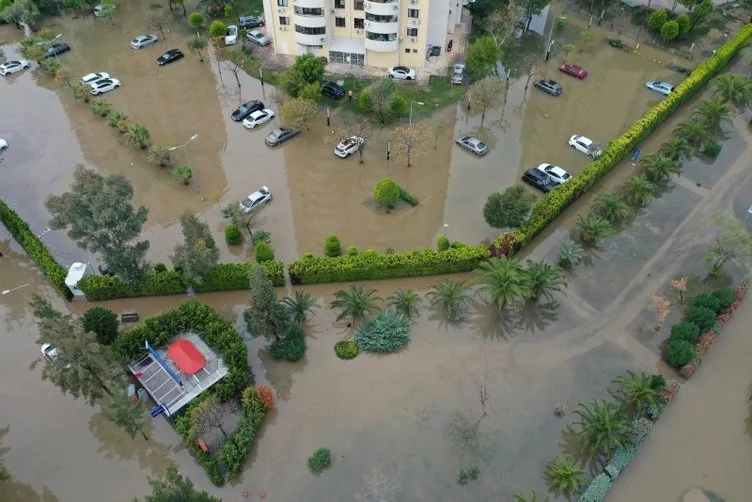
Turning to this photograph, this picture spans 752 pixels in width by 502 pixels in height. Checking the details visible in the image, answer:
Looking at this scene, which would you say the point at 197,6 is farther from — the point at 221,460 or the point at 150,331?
the point at 221,460

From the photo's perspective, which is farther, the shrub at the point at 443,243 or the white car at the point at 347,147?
the white car at the point at 347,147

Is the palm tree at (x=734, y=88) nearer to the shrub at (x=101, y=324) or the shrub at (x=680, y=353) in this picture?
the shrub at (x=680, y=353)

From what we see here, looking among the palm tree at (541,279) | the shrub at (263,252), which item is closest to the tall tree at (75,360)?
the shrub at (263,252)

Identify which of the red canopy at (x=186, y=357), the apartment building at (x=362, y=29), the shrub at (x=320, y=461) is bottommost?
the shrub at (x=320, y=461)

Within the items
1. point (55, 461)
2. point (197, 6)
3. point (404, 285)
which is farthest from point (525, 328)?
point (197, 6)

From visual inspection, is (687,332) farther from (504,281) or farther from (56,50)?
(56,50)

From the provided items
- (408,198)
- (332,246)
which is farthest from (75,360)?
(408,198)
